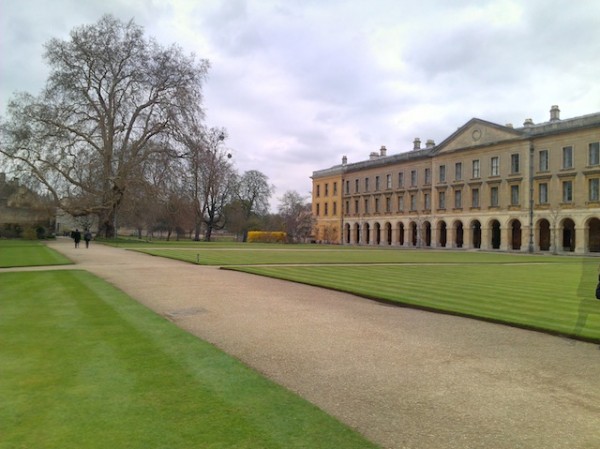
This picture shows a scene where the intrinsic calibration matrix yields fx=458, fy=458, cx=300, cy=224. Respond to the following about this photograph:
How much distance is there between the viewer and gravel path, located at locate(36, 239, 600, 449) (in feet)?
13.0

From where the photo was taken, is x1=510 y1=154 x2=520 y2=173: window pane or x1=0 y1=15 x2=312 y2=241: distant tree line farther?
x1=510 y1=154 x2=520 y2=173: window pane

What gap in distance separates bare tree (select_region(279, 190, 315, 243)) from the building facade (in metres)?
5.84

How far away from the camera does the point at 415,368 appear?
229 inches

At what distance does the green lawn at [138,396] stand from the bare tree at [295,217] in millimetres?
69081

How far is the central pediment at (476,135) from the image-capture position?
58.7 meters

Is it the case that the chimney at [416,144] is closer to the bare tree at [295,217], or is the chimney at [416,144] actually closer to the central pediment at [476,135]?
the central pediment at [476,135]

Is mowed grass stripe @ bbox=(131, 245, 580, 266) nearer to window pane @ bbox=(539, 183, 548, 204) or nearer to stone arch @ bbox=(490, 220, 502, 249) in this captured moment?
window pane @ bbox=(539, 183, 548, 204)

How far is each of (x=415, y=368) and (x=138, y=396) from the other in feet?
10.9

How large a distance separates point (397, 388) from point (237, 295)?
7.53 meters

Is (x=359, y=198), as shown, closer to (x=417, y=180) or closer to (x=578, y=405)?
(x=417, y=180)

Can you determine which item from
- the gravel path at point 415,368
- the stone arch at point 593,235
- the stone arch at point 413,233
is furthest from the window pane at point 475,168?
the gravel path at point 415,368

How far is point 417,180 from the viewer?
71812 millimetres

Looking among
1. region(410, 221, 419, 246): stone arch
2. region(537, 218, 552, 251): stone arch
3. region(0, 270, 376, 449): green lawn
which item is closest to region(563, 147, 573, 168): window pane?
region(537, 218, 552, 251): stone arch

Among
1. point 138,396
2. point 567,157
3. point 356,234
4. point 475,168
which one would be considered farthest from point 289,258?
point 356,234
